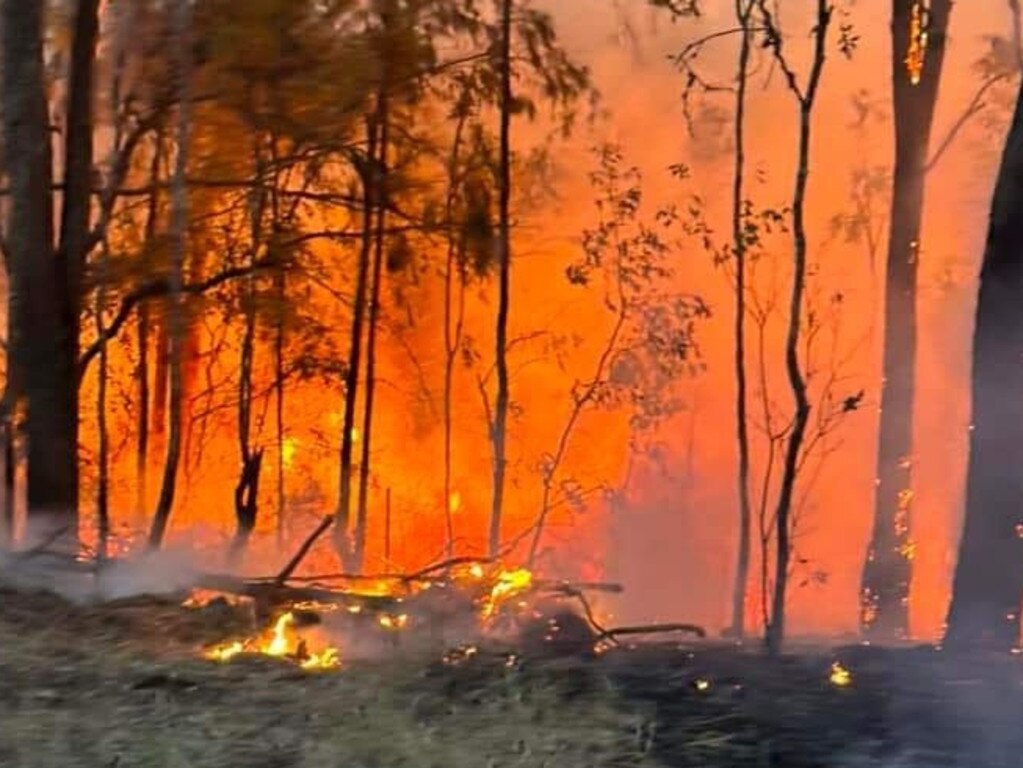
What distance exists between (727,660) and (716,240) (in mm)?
9804

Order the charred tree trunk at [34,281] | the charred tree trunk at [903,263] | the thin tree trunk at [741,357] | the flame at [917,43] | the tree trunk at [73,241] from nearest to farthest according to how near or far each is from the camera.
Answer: the charred tree trunk at [34,281] < the tree trunk at [73,241] < the flame at [917,43] < the charred tree trunk at [903,263] < the thin tree trunk at [741,357]

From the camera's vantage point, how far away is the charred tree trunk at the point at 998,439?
23.6 feet

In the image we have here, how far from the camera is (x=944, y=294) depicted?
14.8 metres

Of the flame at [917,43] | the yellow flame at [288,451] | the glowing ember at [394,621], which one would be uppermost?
the flame at [917,43]

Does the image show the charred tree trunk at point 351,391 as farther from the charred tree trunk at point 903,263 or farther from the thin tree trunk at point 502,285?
the charred tree trunk at point 903,263

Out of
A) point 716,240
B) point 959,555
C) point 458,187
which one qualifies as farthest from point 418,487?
point 959,555

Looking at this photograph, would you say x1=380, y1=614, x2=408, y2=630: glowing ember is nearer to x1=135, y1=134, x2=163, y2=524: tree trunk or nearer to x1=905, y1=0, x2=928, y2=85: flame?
x1=135, y1=134, x2=163, y2=524: tree trunk

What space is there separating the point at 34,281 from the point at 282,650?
11.6 ft

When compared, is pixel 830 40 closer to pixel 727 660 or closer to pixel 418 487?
pixel 418 487

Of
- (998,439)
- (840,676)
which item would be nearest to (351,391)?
(998,439)

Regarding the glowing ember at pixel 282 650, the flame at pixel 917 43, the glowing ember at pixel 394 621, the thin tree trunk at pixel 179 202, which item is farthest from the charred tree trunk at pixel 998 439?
the flame at pixel 917 43

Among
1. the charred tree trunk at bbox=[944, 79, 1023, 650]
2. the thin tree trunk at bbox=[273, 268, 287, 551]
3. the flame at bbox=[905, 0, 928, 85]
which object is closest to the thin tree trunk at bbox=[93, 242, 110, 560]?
the thin tree trunk at bbox=[273, 268, 287, 551]

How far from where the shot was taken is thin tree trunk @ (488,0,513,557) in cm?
1249

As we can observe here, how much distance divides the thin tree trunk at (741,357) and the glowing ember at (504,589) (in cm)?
622
